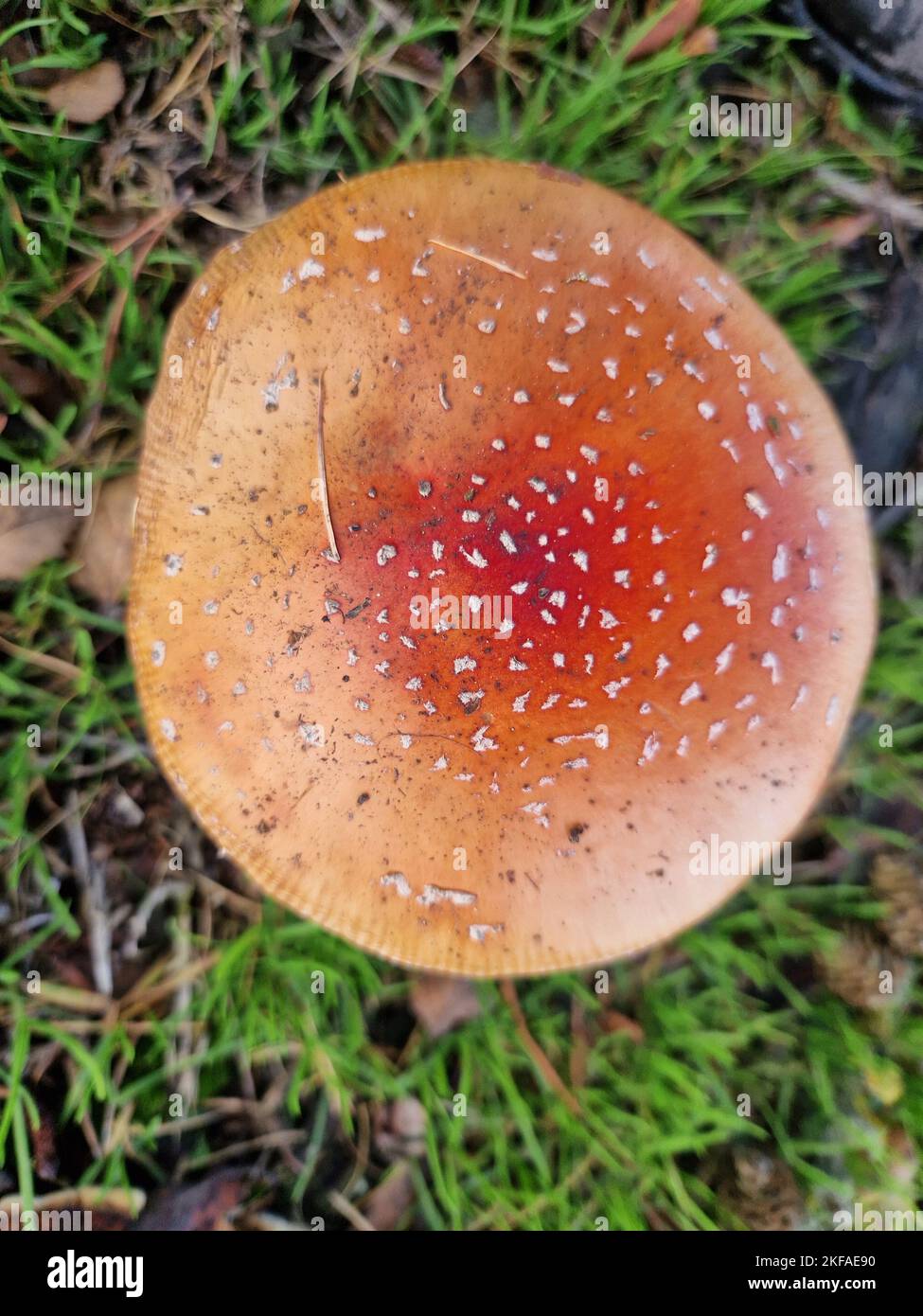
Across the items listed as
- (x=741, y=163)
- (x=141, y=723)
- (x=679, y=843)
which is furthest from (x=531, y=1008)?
(x=741, y=163)

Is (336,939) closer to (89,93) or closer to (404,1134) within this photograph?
(404,1134)

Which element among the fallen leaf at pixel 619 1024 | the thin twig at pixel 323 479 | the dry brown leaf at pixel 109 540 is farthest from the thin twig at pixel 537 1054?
the dry brown leaf at pixel 109 540

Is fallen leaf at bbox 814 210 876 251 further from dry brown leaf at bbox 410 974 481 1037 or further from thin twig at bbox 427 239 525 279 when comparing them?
dry brown leaf at bbox 410 974 481 1037

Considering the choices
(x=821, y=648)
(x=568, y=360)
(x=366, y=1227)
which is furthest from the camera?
(x=366, y=1227)

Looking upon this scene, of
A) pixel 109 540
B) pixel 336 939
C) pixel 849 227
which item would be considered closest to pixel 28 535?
pixel 109 540

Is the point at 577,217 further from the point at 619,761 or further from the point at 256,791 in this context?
the point at 256,791

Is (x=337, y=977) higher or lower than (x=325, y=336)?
lower
